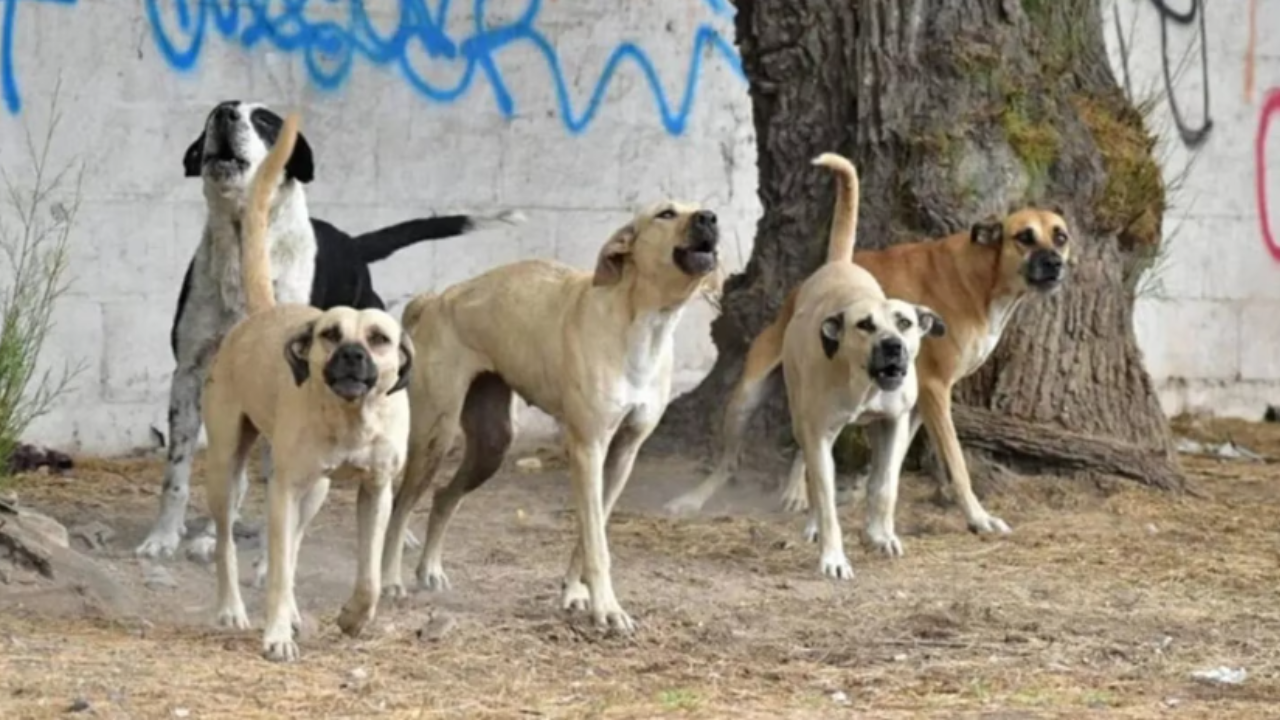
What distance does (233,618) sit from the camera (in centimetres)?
646

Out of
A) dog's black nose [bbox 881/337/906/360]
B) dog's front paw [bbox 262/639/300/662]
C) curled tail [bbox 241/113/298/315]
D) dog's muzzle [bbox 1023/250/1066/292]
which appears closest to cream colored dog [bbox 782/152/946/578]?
dog's black nose [bbox 881/337/906/360]

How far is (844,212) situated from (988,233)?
24.9 inches

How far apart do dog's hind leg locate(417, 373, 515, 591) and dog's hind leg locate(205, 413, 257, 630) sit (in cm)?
93

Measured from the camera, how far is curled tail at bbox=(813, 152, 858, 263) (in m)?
8.44

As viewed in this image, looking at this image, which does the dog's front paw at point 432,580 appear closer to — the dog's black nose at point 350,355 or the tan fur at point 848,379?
the tan fur at point 848,379

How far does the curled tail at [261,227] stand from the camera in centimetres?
695

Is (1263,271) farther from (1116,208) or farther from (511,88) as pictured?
(511,88)

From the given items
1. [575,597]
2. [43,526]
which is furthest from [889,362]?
[43,526]

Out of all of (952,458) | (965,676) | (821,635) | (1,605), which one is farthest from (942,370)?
(1,605)

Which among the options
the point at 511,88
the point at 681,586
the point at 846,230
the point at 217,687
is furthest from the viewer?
the point at 511,88

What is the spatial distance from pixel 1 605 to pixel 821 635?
2256 mm

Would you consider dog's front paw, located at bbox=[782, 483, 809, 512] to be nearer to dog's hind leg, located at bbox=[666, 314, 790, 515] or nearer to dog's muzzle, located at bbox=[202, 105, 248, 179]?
dog's hind leg, located at bbox=[666, 314, 790, 515]

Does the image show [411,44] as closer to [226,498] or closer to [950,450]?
[950,450]

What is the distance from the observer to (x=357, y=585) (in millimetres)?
6230
